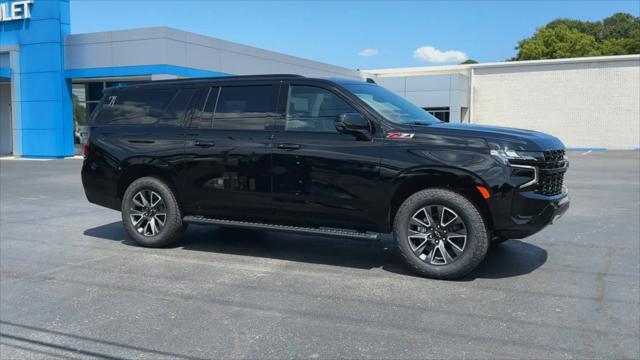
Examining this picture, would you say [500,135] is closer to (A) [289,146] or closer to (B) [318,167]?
(B) [318,167]

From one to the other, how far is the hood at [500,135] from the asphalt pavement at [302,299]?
4.41 ft

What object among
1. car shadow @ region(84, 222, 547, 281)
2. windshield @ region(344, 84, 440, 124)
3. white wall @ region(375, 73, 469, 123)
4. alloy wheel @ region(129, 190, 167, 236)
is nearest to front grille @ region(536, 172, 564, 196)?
car shadow @ region(84, 222, 547, 281)

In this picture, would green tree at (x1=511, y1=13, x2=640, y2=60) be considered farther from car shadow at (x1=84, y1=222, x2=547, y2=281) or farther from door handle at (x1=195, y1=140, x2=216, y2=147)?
door handle at (x1=195, y1=140, x2=216, y2=147)

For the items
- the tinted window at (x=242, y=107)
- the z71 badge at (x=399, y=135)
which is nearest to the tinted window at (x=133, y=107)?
the tinted window at (x=242, y=107)

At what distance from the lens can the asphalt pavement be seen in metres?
4.10

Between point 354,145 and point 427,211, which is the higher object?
point 354,145

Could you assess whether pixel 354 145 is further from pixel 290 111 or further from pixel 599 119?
pixel 599 119

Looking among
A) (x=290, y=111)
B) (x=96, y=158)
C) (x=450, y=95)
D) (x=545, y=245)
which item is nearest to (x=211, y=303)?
(x=290, y=111)

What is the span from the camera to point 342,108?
616 centimetres

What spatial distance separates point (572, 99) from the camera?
38406mm

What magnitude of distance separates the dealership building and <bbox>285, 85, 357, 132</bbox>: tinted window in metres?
17.9

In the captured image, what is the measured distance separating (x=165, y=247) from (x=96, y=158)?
1.52 metres

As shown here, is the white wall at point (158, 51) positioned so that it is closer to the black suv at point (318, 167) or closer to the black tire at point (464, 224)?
the black suv at point (318, 167)

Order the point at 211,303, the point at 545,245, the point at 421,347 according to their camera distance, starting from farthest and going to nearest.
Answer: the point at 545,245
the point at 211,303
the point at 421,347
